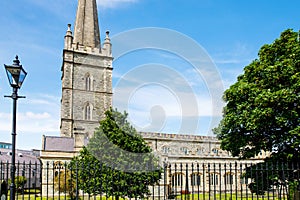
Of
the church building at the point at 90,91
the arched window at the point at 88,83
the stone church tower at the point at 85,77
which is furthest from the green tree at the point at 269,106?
the arched window at the point at 88,83

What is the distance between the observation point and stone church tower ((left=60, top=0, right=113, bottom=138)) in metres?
42.9

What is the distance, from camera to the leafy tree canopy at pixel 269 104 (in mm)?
Answer: 14430

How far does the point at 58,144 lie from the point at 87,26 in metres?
21.1

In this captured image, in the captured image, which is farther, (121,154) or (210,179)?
(210,179)

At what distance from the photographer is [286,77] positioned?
14766 millimetres

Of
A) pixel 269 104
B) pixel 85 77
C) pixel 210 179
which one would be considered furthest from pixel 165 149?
pixel 269 104

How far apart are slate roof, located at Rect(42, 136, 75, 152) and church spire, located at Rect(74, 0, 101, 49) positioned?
1641 centimetres

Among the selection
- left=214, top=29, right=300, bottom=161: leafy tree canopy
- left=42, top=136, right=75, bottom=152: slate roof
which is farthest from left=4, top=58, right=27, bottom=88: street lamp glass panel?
left=42, top=136, right=75, bottom=152: slate roof

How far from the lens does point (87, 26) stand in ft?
161

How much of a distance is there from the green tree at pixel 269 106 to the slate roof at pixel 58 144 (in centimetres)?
2440

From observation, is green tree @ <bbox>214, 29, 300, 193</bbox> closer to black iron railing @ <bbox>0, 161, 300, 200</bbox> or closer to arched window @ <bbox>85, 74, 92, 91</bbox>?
black iron railing @ <bbox>0, 161, 300, 200</bbox>

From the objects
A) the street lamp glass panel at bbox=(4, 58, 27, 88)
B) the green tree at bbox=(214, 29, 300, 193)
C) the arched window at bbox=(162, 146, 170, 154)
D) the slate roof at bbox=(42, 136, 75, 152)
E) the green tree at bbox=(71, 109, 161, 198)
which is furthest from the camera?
the arched window at bbox=(162, 146, 170, 154)

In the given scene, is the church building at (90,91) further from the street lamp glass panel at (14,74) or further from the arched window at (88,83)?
the street lamp glass panel at (14,74)

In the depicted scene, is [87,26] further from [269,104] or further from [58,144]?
[269,104]
